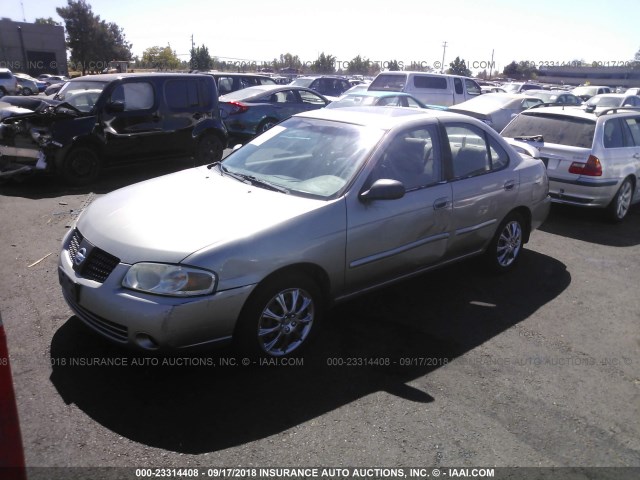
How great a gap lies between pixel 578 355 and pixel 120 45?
201ft

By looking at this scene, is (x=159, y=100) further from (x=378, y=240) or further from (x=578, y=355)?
(x=578, y=355)

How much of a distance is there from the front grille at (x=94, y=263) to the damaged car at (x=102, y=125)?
18.0ft

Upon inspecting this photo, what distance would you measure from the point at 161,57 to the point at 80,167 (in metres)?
52.2

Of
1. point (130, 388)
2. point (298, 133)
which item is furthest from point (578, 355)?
point (130, 388)

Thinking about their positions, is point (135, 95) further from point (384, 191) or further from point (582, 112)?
point (582, 112)

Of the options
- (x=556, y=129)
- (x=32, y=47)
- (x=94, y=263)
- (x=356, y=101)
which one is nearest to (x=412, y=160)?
(x=94, y=263)

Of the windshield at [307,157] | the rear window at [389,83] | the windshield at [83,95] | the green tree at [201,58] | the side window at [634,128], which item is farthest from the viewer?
the green tree at [201,58]

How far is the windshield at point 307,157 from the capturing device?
3.98 meters

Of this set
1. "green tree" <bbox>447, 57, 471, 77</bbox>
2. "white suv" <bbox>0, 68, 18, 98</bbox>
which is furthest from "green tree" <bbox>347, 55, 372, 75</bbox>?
"white suv" <bbox>0, 68, 18, 98</bbox>

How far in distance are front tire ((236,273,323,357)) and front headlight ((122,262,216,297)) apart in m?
0.34

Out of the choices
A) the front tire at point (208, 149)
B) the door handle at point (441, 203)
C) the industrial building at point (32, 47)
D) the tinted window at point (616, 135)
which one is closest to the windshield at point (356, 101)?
the front tire at point (208, 149)

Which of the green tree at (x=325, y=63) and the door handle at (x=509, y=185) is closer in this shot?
the door handle at (x=509, y=185)

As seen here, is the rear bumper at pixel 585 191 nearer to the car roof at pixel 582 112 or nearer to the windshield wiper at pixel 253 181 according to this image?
the car roof at pixel 582 112

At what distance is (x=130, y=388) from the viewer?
10.7ft
